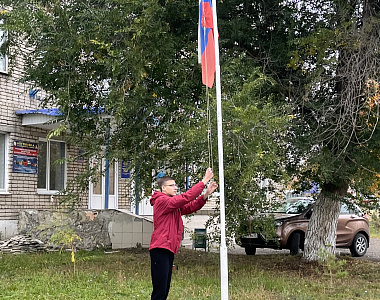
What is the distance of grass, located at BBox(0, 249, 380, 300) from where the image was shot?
797cm

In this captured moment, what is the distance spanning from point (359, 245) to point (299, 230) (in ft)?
8.97

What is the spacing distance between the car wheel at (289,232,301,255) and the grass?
1340 millimetres

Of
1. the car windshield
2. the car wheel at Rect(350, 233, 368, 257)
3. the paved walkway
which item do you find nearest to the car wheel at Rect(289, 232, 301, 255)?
the car windshield

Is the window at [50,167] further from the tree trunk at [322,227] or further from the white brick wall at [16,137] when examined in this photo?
the tree trunk at [322,227]

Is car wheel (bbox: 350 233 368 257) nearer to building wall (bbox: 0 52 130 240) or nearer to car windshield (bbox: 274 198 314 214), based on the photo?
car windshield (bbox: 274 198 314 214)

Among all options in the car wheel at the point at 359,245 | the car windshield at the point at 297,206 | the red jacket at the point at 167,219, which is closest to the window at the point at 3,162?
the car windshield at the point at 297,206

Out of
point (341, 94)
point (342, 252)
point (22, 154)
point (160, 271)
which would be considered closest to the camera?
point (160, 271)

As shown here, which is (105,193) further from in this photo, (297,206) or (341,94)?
(341,94)

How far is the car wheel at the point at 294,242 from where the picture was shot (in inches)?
558

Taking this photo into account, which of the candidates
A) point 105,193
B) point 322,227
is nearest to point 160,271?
point 322,227

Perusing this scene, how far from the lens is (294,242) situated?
14180 mm

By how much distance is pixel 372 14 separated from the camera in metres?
9.76

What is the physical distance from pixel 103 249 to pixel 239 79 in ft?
24.8

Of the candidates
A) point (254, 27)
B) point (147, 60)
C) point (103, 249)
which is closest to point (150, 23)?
point (147, 60)
